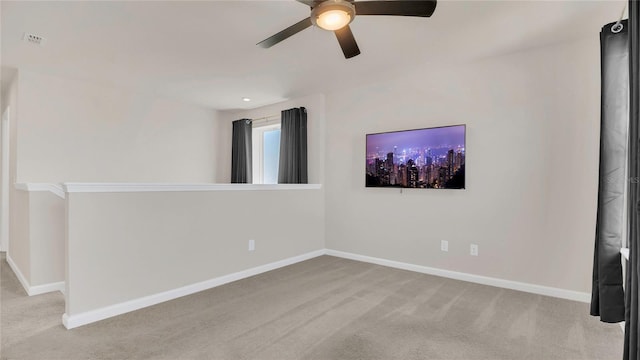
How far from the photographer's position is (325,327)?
2.31 m

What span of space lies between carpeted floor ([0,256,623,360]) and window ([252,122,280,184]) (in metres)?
2.77

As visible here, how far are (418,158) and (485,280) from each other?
58.9 inches

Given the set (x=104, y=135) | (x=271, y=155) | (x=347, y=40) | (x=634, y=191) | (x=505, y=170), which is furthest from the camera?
(x=271, y=155)

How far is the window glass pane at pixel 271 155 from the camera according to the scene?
5.59 meters

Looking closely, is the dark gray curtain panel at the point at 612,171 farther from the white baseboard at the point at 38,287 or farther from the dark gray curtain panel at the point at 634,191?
the white baseboard at the point at 38,287

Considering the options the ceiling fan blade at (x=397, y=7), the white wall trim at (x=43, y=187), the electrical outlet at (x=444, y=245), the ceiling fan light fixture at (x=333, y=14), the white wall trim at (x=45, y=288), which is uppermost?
the ceiling fan blade at (x=397, y=7)

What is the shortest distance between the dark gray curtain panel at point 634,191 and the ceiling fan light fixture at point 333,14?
1.28 metres

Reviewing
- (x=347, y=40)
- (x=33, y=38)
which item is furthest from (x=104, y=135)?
(x=347, y=40)

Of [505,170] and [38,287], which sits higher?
[505,170]

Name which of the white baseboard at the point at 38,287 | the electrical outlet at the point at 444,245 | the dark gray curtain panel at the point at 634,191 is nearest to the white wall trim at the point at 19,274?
the white baseboard at the point at 38,287

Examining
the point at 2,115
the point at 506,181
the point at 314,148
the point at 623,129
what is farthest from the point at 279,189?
the point at 2,115

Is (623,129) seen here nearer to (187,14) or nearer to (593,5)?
(593,5)

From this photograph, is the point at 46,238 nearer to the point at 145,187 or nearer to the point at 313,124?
the point at 145,187

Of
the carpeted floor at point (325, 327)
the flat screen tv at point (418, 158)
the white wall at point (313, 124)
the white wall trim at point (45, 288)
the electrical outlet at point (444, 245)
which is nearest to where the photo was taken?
the carpeted floor at point (325, 327)
